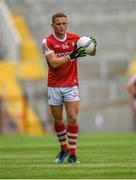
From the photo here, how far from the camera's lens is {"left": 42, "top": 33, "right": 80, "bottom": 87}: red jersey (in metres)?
12.1

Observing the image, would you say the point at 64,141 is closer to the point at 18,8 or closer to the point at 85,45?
the point at 85,45

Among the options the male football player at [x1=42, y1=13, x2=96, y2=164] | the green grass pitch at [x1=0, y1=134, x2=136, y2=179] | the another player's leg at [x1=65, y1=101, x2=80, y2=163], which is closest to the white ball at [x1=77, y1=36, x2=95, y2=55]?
the male football player at [x1=42, y1=13, x2=96, y2=164]

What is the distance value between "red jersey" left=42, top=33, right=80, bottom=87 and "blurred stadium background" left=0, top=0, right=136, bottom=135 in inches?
638

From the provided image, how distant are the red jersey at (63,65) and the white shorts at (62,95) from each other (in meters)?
0.06

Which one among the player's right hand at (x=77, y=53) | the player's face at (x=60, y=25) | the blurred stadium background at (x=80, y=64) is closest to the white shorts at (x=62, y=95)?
the player's right hand at (x=77, y=53)

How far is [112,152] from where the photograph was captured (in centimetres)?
1470

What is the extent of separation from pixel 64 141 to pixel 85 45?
153 cm

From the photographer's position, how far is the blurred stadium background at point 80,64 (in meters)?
29.2

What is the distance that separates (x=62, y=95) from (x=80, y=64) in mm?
20237

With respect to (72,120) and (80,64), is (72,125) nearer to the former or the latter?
(72,120)

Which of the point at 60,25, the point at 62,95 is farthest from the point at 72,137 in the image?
the point at 60,25

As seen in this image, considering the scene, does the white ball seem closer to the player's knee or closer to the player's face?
the player's face

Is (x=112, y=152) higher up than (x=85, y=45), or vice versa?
(x=85, y=45)

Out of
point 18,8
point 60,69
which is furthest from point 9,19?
point 60,69
